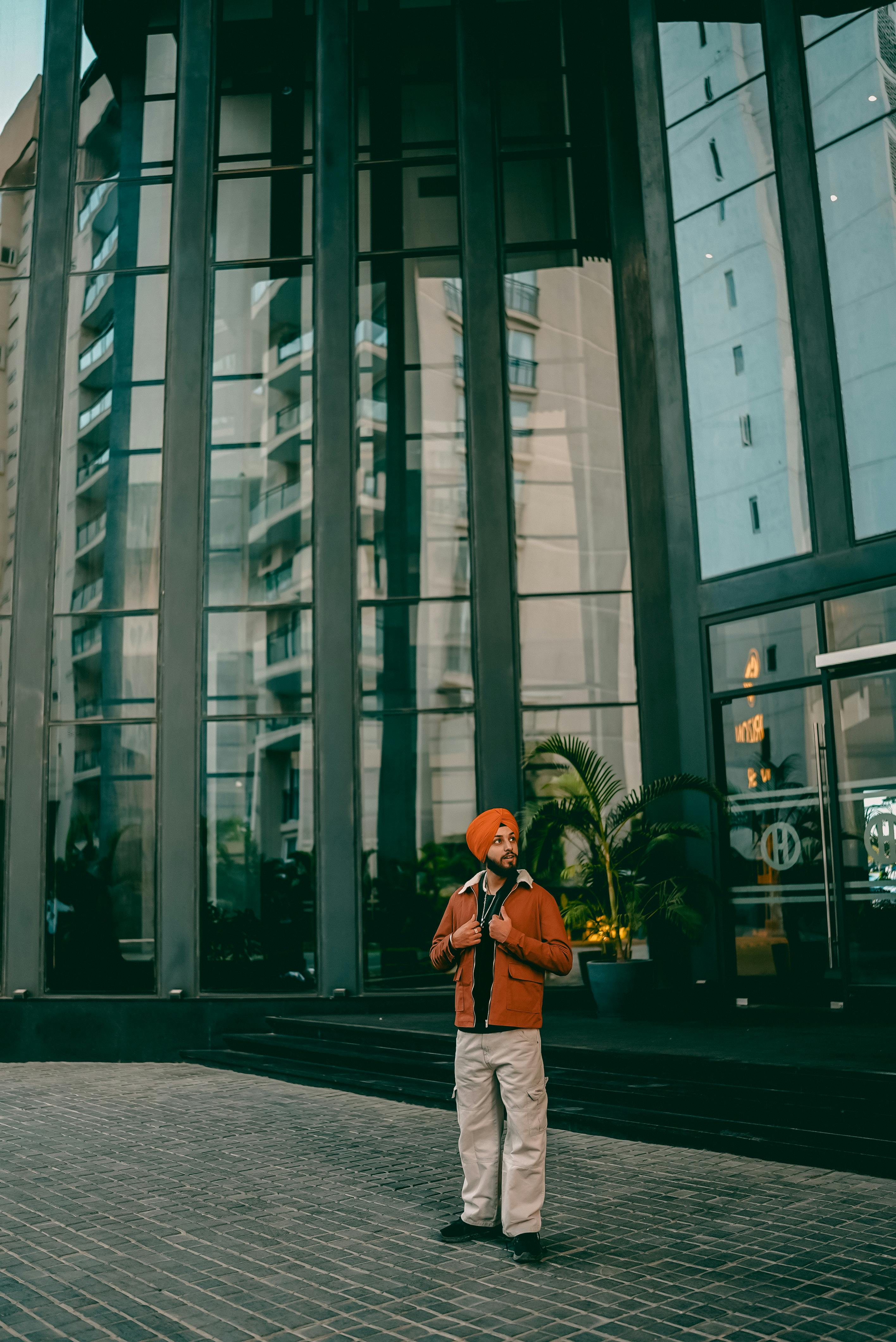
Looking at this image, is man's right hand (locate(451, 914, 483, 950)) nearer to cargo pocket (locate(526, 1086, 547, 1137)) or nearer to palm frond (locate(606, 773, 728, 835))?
cargo pocket (locate(526, 1086, 547, 1137))

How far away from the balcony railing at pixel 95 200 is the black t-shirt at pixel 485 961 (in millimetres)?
12304

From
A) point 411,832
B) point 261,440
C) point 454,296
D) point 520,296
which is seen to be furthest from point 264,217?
point 411,832

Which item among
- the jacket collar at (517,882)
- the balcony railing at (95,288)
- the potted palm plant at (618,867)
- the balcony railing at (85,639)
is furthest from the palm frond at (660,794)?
the balcony railing at (95,288)

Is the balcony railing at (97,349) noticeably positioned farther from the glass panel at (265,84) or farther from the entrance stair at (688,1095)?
the entrance stair at (688,1095)

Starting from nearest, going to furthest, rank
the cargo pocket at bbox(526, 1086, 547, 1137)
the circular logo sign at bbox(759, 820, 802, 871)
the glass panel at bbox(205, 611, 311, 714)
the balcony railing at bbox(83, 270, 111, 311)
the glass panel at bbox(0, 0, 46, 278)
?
the cargo pocket at bbox(526, 1086, 547, 1137)
the circular logo sign at bbox(759, 820, 802, 871)
the glass panel at bbox(205, 611, 311, 714)
the balcony railing at bbox(83, 270, 111, 311)
the glass panel at bbox(0, 0, 46, 278)

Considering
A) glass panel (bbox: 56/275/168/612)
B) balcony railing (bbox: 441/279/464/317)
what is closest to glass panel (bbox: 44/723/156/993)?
glass panel (bbox: 56/275/168/612)

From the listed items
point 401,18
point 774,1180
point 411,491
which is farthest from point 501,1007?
point 401,18

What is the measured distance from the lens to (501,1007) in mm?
5184

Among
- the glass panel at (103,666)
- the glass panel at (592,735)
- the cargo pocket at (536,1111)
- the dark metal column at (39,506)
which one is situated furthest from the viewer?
the glass panel at (103,666)

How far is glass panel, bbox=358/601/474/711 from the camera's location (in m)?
13.1

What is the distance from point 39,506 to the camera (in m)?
13.9

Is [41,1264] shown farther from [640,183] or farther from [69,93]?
[69,93]

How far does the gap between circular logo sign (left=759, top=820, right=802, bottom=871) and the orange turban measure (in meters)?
6.43

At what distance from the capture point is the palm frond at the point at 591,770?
11.5 meters
